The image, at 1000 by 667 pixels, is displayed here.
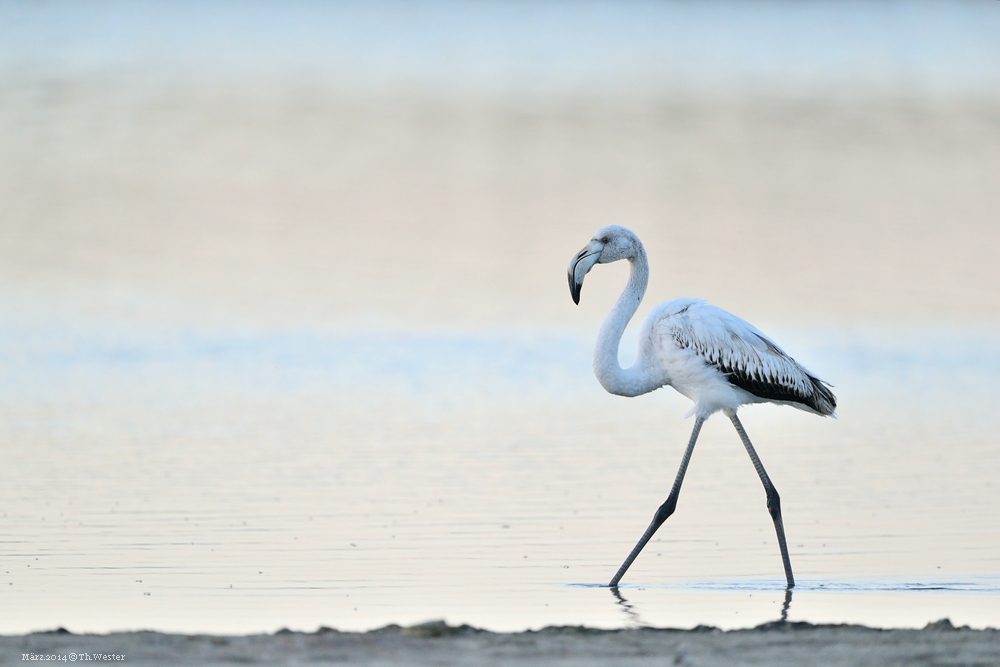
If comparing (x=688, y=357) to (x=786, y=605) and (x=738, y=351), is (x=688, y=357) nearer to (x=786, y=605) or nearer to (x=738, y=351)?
(x=738, y=351)

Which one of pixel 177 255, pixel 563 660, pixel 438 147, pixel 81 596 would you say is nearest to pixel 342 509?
pixel 81 596

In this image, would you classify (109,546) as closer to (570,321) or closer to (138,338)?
(138,338)

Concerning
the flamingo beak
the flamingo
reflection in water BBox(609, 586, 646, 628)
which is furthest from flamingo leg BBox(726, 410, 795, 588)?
the flamingo beak

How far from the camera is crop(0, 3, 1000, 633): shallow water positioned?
9.84 m

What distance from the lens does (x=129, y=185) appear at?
1481 inches

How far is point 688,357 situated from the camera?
10.7 metres

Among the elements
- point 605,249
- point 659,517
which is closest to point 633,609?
point 659,517

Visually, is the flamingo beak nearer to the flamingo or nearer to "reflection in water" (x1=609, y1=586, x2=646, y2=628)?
the flamingo

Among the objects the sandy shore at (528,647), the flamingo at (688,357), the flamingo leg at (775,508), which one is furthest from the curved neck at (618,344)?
the sandy shore at (528,647)

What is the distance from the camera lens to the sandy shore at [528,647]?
7156mm

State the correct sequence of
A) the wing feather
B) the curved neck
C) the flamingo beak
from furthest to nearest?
the wing feather, the curved neck, the flamingo beak

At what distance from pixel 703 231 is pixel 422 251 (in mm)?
5251

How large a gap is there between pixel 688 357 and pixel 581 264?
2.94 ft

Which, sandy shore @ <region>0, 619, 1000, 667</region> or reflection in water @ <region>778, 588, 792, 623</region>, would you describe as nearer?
sandy shore @ <region>0, 619, 1000, 667</region>
